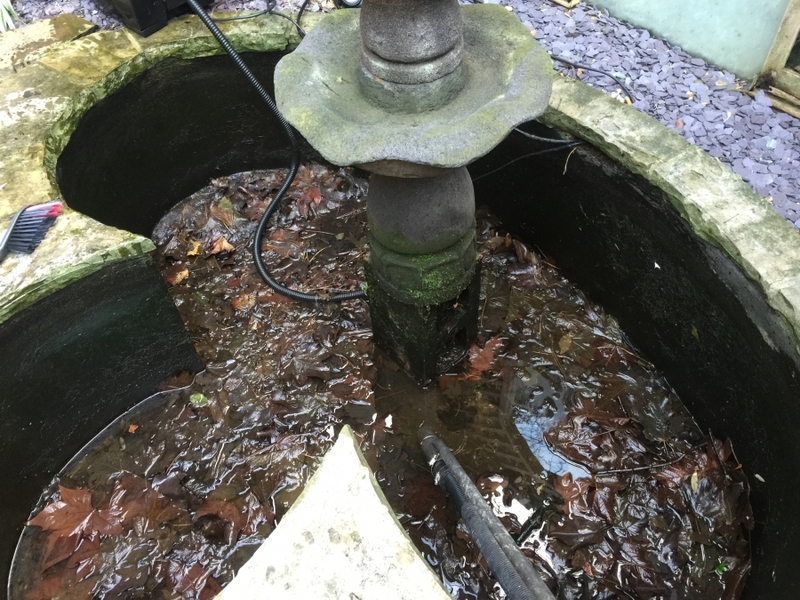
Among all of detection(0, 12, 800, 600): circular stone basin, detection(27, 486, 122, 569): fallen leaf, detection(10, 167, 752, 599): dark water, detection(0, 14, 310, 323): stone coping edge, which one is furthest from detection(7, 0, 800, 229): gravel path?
detection(27, 486, 122, 569): fallen leaf

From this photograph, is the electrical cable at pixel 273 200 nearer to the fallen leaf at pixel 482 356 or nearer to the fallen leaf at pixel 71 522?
the fallen leaf at pixel 482 356

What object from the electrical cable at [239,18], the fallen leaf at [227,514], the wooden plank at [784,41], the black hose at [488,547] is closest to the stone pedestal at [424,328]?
the black hose at [488,547]

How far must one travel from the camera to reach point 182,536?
7.80ft

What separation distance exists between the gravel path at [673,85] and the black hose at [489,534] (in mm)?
1876

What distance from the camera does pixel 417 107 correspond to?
67.6 inches

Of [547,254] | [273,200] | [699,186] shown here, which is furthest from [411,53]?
[273,200]

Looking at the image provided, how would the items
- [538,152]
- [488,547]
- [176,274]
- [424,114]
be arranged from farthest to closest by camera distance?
[176,274] → [538,152] → [488,547] → [424,114]

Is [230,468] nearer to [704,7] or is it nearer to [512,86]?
[512,86]

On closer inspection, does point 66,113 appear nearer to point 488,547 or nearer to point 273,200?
point 273,200

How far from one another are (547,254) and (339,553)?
2.25 m

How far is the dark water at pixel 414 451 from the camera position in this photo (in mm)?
2283

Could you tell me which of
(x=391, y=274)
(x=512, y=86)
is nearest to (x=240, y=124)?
(x=391, y=274)

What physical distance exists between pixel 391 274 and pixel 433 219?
0.35 meters

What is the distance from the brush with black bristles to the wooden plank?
347 cm
